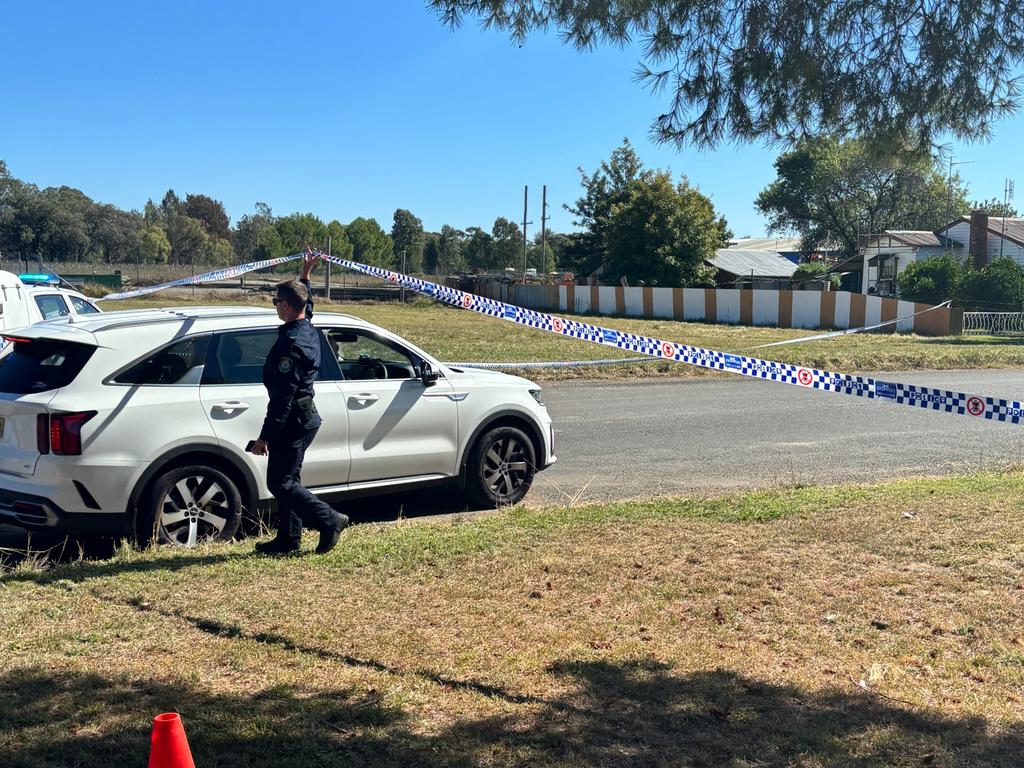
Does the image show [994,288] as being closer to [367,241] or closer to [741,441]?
[741,441]

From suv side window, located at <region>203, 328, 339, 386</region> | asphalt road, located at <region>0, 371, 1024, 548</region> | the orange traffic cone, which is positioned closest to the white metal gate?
asphalt road, located at <region>0, 371, 1024, 548</region>

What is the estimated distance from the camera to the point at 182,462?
21.3 feet

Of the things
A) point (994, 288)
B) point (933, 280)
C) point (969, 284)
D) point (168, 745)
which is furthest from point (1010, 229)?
point (168, 745)

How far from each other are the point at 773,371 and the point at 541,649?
20.4 ft

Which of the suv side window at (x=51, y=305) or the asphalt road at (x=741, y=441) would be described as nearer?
the asphalt road at (x=741, y=441)

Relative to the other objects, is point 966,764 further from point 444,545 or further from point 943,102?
point 943,102

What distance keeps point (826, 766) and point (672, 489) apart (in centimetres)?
564

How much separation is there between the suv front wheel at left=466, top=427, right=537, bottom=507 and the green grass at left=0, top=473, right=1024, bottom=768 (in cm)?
121

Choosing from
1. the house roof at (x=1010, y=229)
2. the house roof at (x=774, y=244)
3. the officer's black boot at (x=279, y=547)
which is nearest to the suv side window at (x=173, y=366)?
the officer's black boot at (x=279, y=547)

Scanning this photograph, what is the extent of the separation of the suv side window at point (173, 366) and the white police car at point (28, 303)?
767cm

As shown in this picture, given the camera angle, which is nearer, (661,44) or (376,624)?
(376,624)

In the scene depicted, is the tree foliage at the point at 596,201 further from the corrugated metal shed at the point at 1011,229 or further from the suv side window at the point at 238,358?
the suv side window at the point at 238,358

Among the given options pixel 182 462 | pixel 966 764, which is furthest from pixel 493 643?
pixel 182 462

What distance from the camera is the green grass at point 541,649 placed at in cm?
359
